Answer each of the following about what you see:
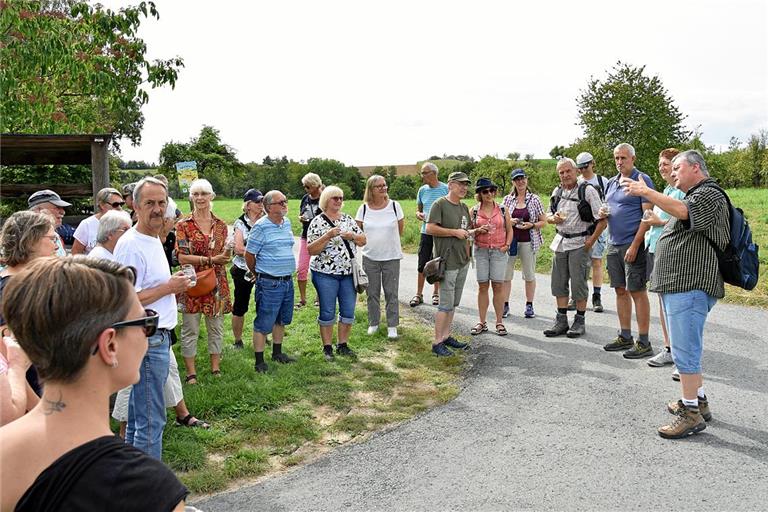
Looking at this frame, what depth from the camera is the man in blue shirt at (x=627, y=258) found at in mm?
6941

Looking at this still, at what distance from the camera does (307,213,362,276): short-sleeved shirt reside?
7215 mm

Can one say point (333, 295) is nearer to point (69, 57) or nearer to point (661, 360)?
point (661, 360)

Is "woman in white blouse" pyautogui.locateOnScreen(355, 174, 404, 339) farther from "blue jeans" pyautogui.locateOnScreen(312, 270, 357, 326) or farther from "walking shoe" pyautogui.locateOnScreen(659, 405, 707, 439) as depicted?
"walking shoe" pyautogui.locateOnScreen(659, 405, 707, 439)

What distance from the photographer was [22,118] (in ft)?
36.7

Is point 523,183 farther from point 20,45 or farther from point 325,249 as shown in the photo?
point 20,45

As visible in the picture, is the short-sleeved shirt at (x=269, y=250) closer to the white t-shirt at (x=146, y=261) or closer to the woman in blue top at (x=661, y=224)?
the white t-shirt at (x=146, y=261)

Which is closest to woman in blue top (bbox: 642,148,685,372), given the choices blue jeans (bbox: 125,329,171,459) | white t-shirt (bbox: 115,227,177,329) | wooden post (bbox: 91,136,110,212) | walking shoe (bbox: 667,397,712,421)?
walking shoe (bbox: 667,397,712,421)

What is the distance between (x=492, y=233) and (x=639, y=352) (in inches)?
89.7

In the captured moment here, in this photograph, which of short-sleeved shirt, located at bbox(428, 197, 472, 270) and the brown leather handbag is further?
short-sleeved shirt, located at bbox(428, 197, 472, 270)

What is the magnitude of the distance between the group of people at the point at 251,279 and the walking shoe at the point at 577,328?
2 cm

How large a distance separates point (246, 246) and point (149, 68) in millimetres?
4648

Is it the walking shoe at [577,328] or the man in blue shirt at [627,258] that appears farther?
the walking shoe at [577,328]

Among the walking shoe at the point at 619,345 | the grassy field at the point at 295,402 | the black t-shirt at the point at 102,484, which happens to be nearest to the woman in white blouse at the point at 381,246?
the grassy field at the point at 295,402

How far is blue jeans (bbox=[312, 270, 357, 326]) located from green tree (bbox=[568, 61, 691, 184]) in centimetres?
3343
